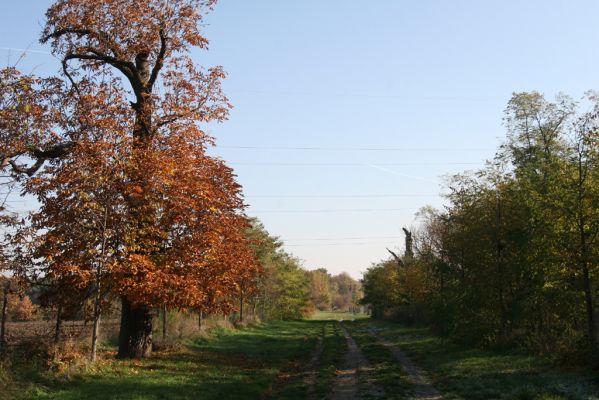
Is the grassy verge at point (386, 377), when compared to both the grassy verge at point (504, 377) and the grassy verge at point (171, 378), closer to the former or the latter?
the grassy verge at point (504, 377)

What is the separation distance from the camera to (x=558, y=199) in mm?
17141

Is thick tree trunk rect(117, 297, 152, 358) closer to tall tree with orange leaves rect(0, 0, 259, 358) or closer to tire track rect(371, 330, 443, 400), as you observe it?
tall tree with orange leaves rect(0, 0, 259, 358)

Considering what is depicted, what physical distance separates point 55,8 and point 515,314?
74.2 feet

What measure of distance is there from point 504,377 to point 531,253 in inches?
197

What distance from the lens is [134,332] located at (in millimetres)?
20031

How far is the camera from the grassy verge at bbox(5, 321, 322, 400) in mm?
12711

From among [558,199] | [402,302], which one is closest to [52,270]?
[558,199]

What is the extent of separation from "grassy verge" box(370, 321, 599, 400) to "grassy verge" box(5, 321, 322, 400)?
5.34 metres

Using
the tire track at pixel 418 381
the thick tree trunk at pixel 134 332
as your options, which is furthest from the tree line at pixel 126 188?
the tire track at pixel 418 381

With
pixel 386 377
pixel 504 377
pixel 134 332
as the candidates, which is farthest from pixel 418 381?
pixel 134 332

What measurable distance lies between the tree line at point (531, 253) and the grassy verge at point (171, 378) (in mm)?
8895

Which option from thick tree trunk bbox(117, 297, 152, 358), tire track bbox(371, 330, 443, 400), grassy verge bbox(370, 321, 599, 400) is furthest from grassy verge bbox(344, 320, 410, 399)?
thick tree trunk bbox(117, 297, 152, 358)

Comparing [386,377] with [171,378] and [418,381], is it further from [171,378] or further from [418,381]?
[171,378]

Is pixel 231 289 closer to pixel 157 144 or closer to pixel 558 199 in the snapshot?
pixel 157 144
